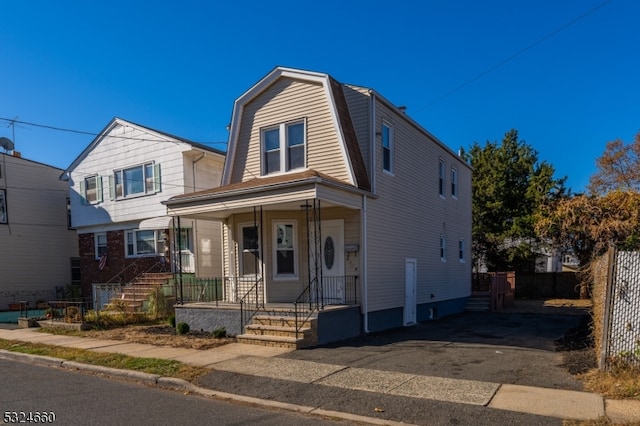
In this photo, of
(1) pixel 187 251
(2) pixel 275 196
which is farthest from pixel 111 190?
(2) pixel 275 196

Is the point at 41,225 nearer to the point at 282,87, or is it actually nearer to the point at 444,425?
the point at 282,87

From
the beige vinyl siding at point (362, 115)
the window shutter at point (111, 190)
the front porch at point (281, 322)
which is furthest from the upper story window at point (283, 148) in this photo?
the window shutter at point (111, 190)

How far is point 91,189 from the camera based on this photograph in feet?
73.9

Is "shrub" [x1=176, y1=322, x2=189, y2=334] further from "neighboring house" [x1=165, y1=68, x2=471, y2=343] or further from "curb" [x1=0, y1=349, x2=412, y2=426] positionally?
"curb" [x1=0, y1=349, x2=412, y2=426]

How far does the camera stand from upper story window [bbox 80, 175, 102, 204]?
71.9 ft

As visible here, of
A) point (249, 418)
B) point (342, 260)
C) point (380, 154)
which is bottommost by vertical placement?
point (249, 418)

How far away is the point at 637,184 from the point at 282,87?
2433 cm

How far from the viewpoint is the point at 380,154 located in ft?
43.8

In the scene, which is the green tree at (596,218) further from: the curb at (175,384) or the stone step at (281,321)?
the curb at (175,384)

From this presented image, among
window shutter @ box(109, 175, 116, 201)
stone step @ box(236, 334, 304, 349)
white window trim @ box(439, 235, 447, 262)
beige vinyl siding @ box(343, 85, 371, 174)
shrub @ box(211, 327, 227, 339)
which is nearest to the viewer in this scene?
stone step @ box(236, 334, 304, 349)

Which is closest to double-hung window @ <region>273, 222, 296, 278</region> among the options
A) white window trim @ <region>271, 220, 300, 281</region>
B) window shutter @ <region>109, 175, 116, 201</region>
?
white window trim @ <region>271, 220, 300, 281</region>

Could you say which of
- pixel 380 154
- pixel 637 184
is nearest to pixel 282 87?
pixel 380 154

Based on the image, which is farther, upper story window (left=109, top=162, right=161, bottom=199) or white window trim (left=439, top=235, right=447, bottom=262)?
upper story window (left=109, top=162, right=161, bottom=199)

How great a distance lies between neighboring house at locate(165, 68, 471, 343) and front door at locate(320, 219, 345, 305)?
29 mm
